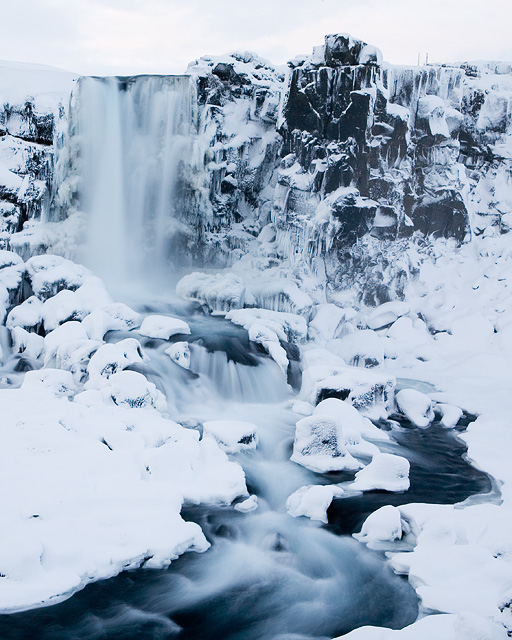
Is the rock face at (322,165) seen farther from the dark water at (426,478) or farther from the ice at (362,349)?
the dark water at (426,478)

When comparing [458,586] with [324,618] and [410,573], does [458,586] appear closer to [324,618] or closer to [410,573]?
[410,573]

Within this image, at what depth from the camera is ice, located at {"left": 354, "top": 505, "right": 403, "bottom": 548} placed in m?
5.88

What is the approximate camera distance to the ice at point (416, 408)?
10.1 metres

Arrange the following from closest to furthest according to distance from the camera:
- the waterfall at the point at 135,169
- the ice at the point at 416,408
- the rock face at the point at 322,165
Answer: the ice at the point at 416,408
the rock face at the point at 322,165
the waterfall at the point at 135,169

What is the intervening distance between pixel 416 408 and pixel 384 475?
3238 mm

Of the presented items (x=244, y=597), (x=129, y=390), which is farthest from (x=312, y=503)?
(x=129, y=390)

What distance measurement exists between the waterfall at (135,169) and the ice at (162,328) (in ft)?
14.3

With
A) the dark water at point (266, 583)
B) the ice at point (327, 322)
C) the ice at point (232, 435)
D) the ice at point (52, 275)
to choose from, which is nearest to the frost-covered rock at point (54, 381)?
the ice at point (232, 435)

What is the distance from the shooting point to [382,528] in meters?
5.91

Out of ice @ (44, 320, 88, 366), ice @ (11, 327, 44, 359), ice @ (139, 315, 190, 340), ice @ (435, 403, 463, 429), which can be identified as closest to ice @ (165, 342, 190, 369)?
ice @ (139, 315, 190, 340)

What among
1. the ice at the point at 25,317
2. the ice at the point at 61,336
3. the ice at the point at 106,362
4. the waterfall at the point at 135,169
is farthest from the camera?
the waterfall at the point at 135,169

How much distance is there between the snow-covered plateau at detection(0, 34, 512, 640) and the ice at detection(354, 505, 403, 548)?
30 mm

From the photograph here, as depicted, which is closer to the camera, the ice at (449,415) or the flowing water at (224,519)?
the flowing water at (224,519)

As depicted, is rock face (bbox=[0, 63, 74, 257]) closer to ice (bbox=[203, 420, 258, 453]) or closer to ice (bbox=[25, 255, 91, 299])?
ice (bbox=[25, 255, 91, 299])
